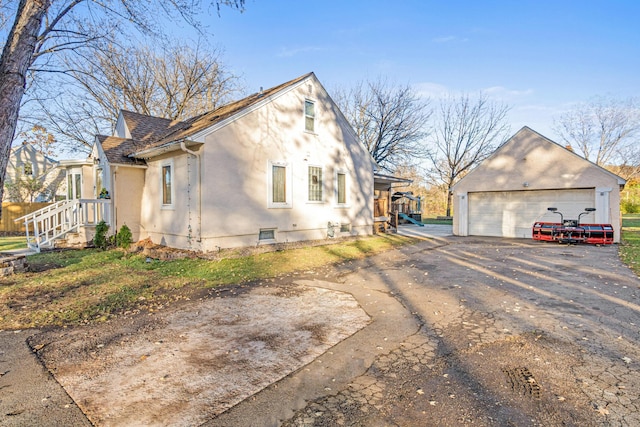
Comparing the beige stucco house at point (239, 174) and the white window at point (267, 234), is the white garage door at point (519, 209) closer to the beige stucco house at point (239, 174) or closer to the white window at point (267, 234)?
the beige stucco house at point (239, 174)

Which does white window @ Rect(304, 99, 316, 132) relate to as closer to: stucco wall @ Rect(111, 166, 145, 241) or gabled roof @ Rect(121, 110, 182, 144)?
gabled roof @ Rect(121, 110, 182, 144)

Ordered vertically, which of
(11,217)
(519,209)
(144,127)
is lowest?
(11,217)

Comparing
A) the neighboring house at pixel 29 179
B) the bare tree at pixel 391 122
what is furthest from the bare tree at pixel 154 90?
the bare tree at pixel 391 122

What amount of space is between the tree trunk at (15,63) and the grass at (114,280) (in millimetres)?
2243

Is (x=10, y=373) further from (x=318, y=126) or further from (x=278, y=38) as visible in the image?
(x=278, y=38)

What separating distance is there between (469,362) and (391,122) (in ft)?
86.3

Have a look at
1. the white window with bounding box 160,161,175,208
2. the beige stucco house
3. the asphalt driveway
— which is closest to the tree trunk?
the beige stucco house

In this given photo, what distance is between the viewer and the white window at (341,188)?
1449cm

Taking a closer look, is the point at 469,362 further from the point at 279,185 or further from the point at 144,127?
the point at 144,127

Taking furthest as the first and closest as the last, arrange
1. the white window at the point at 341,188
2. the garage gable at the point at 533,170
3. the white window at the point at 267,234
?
the white window at the point at 341,188 < the garage gable at the point at 533,170 < the white window at the point at 267,234

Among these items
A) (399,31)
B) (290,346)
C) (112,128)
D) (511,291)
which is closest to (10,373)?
(290,346)

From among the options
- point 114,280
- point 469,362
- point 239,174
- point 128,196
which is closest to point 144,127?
point 128,196

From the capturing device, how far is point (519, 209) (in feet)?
51.3

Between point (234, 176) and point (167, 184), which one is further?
point (167, 184)
